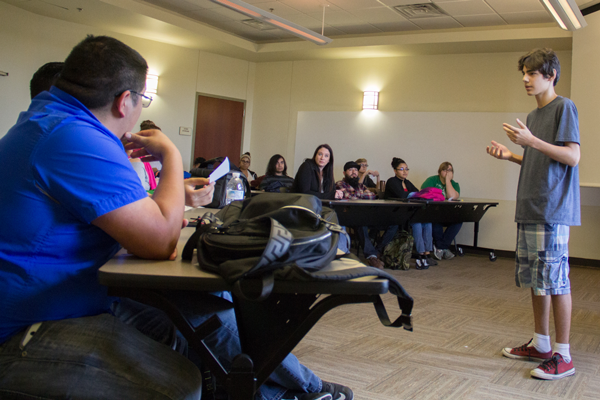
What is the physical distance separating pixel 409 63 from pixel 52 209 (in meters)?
7.25

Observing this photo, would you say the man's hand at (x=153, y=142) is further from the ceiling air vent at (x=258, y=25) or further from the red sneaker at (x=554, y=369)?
the ceiling air vent at (x=258, y=25)

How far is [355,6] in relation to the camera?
6172mm

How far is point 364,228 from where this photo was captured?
5234 millimetres

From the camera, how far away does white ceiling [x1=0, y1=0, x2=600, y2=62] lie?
604 cm

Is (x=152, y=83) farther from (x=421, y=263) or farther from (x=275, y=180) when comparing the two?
(x=421, y=263)

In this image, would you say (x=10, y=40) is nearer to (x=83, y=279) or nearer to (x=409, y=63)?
(x=409, y=63)

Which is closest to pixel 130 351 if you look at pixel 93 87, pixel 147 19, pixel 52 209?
pixel 52 209

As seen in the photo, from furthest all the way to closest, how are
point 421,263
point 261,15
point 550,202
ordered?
point 421,263 → point 261,15 → point 550,202

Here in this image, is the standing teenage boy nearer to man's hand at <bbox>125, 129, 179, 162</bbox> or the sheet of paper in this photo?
the sheet of paper

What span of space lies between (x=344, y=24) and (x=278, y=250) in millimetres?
6636

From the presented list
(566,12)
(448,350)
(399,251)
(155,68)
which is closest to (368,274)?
(448,350)

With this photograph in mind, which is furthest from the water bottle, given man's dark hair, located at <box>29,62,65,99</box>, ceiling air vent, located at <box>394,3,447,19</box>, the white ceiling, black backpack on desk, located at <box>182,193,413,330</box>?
ceiling air vent, located at <box>394,3,447,19</box>

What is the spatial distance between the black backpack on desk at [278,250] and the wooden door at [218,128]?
24.1 ft

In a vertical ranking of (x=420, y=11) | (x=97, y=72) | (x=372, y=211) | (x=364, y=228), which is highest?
(x=420, y=11)
